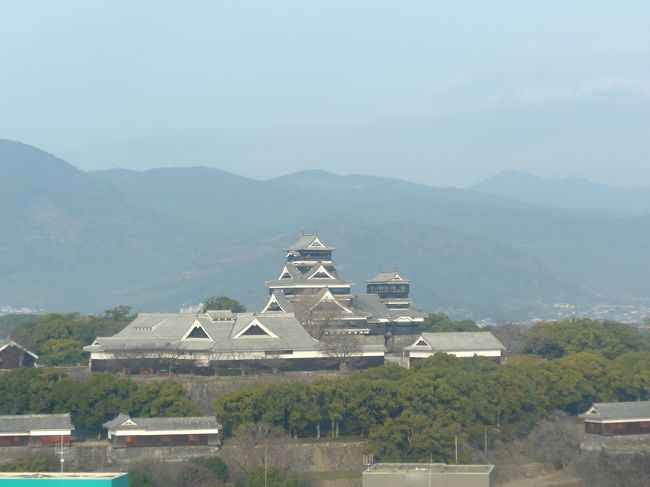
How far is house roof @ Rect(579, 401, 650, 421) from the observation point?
37812 mm

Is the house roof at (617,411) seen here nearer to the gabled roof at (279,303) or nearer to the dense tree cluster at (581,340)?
the dense tree cluster at (581,340)

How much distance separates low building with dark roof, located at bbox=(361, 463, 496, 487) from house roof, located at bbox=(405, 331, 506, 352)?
48.3ft

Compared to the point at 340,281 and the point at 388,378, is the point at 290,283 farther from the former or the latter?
the point at 388,378

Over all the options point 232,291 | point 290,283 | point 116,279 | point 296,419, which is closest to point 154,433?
point 296,419

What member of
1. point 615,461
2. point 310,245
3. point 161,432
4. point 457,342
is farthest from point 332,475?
point 310,245

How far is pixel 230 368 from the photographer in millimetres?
40406

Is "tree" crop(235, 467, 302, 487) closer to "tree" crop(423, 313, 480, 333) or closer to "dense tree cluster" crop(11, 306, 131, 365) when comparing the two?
"dense tree cluster" crop(11, 306, 131, 365)

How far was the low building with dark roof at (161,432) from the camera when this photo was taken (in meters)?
35.0

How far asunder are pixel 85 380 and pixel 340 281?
1508 cm

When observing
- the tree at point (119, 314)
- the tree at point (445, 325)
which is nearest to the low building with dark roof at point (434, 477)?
the tree at point (445, 325)

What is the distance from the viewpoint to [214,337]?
1644 inches

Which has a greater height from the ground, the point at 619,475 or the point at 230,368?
the point at 230,368

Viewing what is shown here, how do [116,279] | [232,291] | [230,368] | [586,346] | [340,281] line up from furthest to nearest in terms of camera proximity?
[116,279]
[232,291]
[340,281]
[586,346]
[230,368]

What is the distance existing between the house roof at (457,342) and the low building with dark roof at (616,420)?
741 cm
